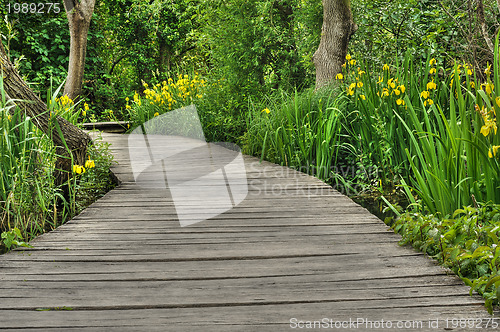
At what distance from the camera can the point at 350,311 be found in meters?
1.57

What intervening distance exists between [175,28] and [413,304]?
12104mm

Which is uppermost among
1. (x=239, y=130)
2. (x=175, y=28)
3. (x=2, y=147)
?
(x=175, y=28)

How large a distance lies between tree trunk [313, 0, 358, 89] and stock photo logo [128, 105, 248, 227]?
1.65m

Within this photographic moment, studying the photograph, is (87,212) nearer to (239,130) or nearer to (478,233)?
(478,233)

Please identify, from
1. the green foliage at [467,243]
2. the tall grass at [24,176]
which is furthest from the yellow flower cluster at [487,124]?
the tall grass at [24,176]

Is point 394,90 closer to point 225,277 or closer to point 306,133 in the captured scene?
point 306,133

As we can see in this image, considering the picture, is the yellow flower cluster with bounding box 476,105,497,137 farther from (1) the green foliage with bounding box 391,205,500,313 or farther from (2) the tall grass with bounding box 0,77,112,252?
(2) the tall grass with bounding box 0,77,112,252

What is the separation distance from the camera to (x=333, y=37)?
570 cm

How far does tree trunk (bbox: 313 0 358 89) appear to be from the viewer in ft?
18.4

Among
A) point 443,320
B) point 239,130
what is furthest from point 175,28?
point 443,320

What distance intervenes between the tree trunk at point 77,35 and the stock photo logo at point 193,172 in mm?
3014

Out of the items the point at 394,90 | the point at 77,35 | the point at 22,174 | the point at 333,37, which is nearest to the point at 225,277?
the point at 22,174
